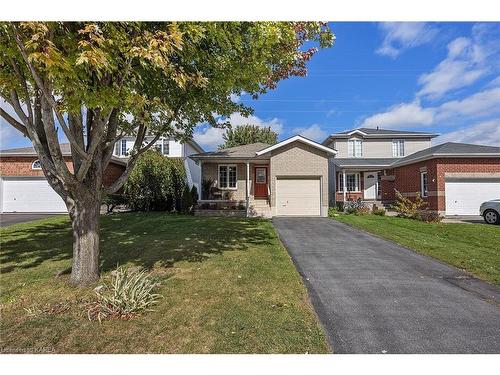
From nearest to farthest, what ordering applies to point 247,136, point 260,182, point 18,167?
1. point 18,167
2. point 260,182
3. point 247,136

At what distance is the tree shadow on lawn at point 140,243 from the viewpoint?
7680 mm

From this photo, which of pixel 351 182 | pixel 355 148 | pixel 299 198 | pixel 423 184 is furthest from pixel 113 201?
pixel 423 184

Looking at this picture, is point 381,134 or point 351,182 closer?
point 351,182

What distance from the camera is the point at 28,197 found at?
68.4 ft

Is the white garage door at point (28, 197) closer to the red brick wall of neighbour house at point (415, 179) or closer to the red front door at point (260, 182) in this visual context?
the red front door at point (260, 182)

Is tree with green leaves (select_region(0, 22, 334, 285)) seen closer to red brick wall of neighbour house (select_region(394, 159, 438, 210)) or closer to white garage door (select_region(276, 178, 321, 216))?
white garage door (select_region(276, 178, 321, 216))

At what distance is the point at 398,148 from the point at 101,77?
2706 cm

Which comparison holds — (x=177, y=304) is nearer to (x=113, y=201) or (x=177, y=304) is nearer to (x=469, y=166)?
(x=113, y=201)

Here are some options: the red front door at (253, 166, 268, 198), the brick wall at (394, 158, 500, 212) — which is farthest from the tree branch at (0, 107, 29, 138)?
the brick wall at (394, 158, 500, 212)

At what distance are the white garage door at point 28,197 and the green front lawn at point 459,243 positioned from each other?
1990cm

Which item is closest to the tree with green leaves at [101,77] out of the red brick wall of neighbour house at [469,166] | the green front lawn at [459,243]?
the green front lawn at [459,243]

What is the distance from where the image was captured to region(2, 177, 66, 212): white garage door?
20.8m

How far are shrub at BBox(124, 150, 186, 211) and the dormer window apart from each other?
16.0 m
